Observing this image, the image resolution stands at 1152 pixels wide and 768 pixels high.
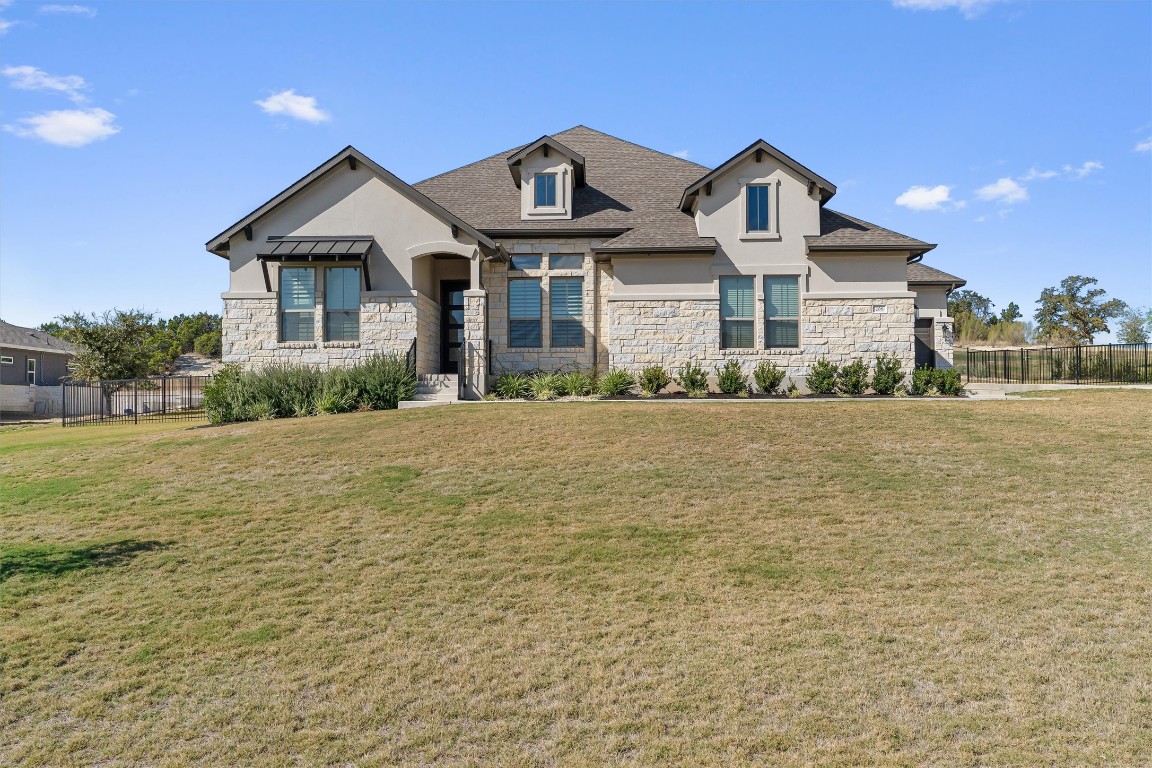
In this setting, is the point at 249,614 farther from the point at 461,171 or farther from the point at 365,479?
the point at 461,171

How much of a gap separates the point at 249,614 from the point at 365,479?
15.3 feet

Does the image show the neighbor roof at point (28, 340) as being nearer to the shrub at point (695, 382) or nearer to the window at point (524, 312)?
the window at point (524, 312)

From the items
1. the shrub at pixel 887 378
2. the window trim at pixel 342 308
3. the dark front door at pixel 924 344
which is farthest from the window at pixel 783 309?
the window trim at pixel 342 308

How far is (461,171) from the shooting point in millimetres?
26859

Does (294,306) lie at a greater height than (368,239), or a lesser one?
lesser

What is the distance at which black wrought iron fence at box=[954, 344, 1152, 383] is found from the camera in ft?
103

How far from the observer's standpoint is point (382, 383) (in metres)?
19.2

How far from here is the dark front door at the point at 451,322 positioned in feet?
77.8

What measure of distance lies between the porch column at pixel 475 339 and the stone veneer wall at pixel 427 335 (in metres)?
1.23

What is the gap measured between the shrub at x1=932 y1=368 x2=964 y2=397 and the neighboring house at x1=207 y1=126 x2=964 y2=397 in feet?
4.07

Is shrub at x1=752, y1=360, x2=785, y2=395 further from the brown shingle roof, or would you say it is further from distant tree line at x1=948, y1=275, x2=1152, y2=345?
distant tree line at x1=948, y1=275, x2=1152, y2=345

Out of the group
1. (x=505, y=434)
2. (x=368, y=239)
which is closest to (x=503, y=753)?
(x=505, y=434)

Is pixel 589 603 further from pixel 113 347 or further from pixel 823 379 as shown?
pixel 113 347

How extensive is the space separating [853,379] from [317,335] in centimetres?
1505
